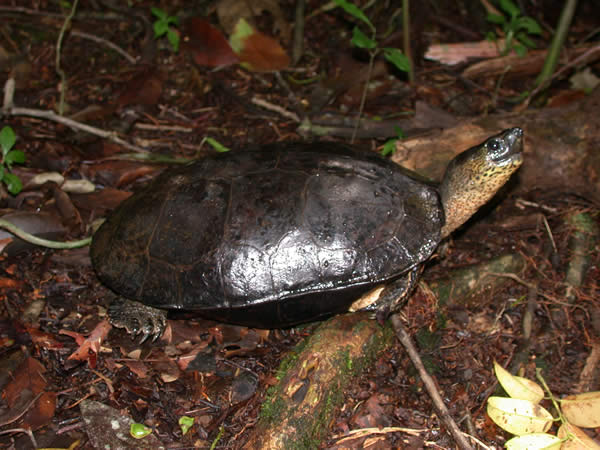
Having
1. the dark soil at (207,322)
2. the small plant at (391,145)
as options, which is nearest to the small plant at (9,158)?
the dark soil at (207,322)

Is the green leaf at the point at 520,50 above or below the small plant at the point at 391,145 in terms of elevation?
above

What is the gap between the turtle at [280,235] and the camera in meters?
2.85

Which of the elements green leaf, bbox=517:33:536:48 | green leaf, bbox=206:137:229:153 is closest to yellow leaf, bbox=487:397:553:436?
green leaf, bbox=206:137:229:153

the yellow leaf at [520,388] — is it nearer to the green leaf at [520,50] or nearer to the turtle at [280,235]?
the turtle at [280,235]

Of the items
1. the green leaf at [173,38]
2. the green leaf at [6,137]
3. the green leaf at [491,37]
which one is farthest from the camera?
the green leaf at [491,37]

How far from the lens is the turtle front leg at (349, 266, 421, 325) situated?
311 cm

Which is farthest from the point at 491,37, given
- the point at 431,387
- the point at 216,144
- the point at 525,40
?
the point at 431,387

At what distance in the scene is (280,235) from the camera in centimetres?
285

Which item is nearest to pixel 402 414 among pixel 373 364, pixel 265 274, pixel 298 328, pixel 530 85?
pixel 373 364

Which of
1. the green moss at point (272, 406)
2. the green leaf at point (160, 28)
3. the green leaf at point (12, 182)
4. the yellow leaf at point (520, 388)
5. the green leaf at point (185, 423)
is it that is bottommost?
the green leaf at point (185, 423)

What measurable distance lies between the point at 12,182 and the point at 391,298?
2.96 meters

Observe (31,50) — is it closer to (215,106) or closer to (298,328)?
(215,106)

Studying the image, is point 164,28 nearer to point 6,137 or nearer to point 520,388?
point 6,137

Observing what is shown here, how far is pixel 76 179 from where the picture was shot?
13.7 ft
